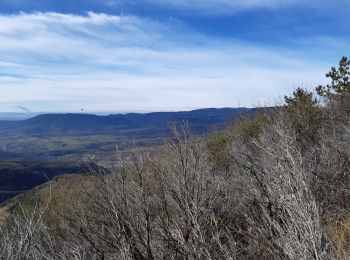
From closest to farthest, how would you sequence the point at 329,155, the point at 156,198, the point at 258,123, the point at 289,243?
the point at 289,243 < the point at 156,198 < the point at 329,155 < the point at 258,123

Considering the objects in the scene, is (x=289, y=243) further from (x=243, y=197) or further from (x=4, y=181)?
(x=4, y=181)

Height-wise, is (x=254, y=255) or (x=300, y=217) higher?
(x=300, y=217)

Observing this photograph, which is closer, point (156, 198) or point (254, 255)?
point (254, 255)

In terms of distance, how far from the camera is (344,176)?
52.7 feet

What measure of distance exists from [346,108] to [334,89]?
557 cm

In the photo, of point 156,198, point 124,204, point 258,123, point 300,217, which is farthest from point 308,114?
point 300,217

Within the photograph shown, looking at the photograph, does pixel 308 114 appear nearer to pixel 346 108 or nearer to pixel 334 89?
pixel 346 108

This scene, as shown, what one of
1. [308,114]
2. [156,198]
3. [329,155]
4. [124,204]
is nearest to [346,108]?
[308,114]

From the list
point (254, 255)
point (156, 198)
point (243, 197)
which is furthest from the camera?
point (243, 197)

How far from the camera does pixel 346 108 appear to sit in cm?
2894

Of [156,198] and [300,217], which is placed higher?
[300,217]

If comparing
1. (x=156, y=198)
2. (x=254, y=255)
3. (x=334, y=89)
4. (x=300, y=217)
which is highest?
(x=334, y=89)

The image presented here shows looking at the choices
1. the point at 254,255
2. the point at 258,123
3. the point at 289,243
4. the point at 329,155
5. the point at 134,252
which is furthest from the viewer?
the point at 258,123

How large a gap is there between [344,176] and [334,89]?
64.9ft
